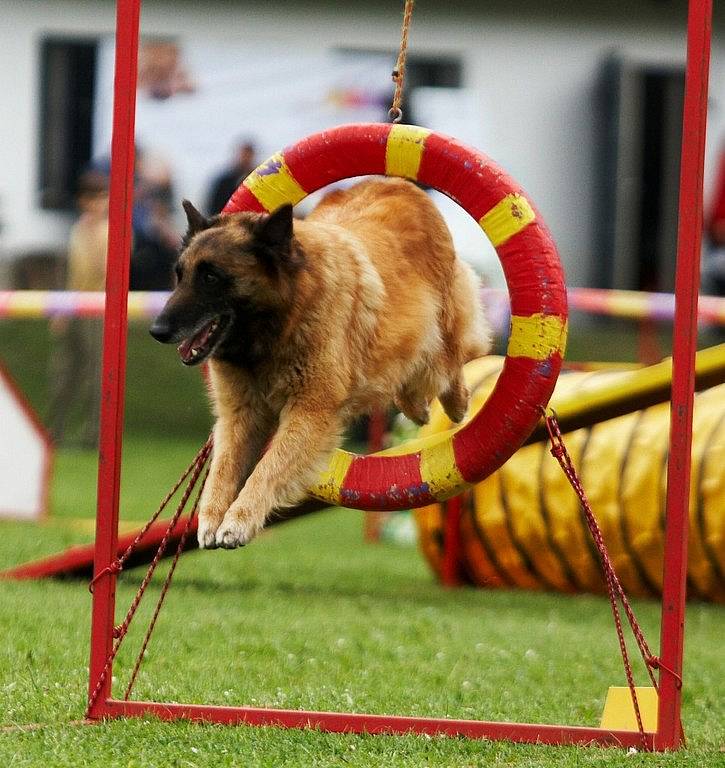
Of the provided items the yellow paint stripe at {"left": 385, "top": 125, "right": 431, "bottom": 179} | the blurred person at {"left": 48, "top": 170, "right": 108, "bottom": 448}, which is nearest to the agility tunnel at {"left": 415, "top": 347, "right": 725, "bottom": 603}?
the yellow paint stripe at {"left": 385, "top": 125, "right": 431, "bottom": 179}

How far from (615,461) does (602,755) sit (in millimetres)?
3480

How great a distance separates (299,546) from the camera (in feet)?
31.8

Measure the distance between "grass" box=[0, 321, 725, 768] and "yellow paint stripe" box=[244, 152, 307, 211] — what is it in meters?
1.63

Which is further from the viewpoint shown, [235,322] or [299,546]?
[299,546]

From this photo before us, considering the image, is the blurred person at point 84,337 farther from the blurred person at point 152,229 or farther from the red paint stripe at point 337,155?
the red paint stripe at point 337,155

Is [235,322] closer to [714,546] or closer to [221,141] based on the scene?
[714,546]

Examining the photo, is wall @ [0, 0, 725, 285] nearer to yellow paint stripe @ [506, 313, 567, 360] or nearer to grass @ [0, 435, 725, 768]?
grass @ [0, 435, 725, 768]

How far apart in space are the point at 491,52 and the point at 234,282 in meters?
14.1

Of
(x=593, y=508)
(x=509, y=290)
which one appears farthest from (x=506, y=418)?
(x=593, y=508)

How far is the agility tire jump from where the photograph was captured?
4445mm

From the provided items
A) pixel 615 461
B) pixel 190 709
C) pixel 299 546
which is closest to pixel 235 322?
pixel 190 709

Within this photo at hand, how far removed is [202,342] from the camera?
4.16 m

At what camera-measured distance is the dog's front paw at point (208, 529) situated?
13.8 feet

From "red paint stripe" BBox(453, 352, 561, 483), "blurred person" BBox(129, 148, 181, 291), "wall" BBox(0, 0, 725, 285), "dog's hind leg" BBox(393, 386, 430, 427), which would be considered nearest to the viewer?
"red paint stripe" BBox(453, 352, 561, 483)
